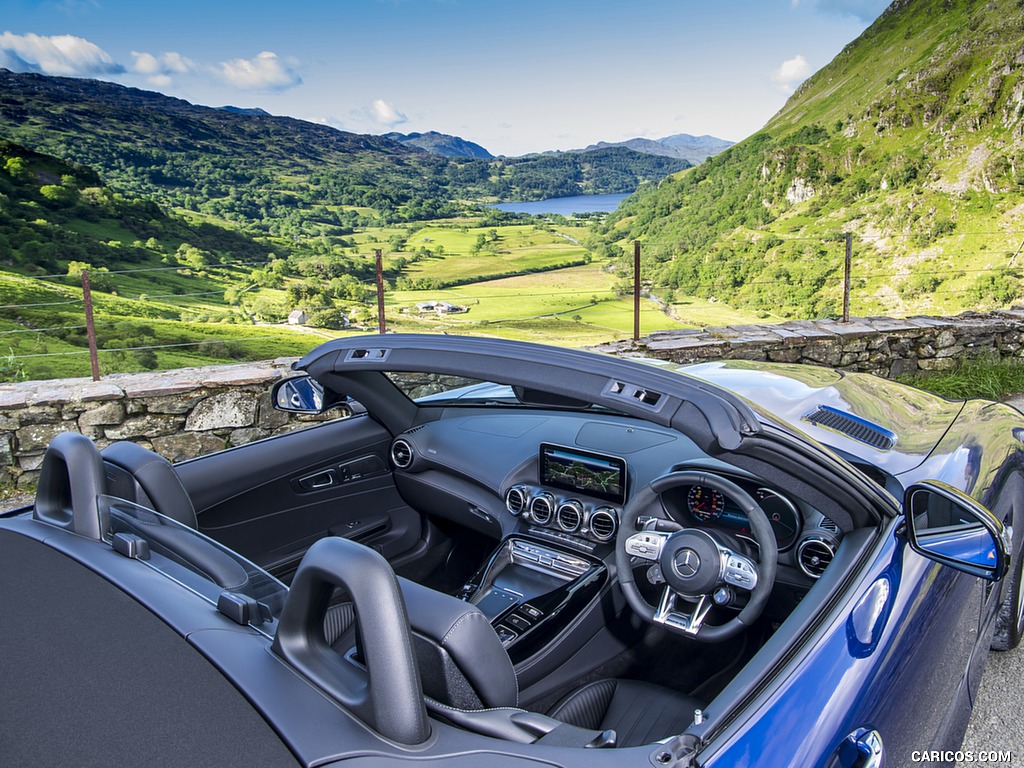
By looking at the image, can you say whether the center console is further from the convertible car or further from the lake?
the lake

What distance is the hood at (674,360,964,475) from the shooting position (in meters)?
1.80

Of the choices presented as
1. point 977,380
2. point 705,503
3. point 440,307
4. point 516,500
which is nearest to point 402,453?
point 516,500

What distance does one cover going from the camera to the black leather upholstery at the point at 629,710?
76.8 inches

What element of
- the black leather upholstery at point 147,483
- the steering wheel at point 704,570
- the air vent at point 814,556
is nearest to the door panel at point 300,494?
the black leather upholstery at point 147,483

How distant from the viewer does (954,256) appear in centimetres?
2012

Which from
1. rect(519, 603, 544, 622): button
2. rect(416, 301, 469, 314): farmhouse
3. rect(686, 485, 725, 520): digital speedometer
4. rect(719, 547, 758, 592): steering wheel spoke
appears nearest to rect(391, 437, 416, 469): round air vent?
rect(519, 603, 544, 622): button

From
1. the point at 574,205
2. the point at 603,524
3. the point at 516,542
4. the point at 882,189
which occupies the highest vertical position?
the point at 882,189

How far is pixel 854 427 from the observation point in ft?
6.28

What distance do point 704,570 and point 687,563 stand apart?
2.0 inches

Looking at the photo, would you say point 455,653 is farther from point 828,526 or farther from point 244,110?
point 244,110

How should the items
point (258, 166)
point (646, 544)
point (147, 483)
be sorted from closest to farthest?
point (147, 483) < point (646, 544) < point (258, 166)

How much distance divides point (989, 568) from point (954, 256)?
2268cm

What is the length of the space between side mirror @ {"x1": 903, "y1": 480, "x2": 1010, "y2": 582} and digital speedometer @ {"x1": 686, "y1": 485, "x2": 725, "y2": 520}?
59cm

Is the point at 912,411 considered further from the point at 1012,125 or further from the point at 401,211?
the point at 1012,125
